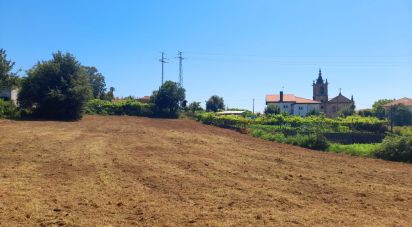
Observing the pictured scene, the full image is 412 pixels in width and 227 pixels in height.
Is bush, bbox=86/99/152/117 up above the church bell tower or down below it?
below

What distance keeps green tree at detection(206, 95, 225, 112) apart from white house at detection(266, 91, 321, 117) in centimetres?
1448

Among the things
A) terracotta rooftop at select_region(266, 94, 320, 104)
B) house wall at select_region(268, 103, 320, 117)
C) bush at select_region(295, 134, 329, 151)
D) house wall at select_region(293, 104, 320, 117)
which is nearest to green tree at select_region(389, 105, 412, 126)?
house wall at select_region(268, 103, 320, 117)

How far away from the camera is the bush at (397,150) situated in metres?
15.3

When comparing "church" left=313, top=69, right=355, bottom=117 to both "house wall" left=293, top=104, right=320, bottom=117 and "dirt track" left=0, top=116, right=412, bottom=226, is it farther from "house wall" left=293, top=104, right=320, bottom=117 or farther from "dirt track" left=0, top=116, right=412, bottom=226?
"dirt track" left=0, top=116, right=412, bottom=226

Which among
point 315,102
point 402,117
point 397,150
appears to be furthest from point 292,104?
point 397,150

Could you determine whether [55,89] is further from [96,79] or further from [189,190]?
[96,79]

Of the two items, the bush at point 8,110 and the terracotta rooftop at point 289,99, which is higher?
the terracotta rooftop at point 289,99

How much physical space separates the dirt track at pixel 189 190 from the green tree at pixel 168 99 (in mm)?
37907

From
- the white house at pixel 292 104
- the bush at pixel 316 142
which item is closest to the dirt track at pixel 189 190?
the bush at pixel 316 142

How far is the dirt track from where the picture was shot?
6.00 meters

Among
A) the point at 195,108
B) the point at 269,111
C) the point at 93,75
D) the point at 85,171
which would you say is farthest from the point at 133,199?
the point at 93,75

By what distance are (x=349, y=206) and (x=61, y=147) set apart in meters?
9.94

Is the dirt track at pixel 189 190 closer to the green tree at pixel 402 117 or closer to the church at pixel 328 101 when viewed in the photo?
the green tree at pixel 402 117

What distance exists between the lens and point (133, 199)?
6973 mm
